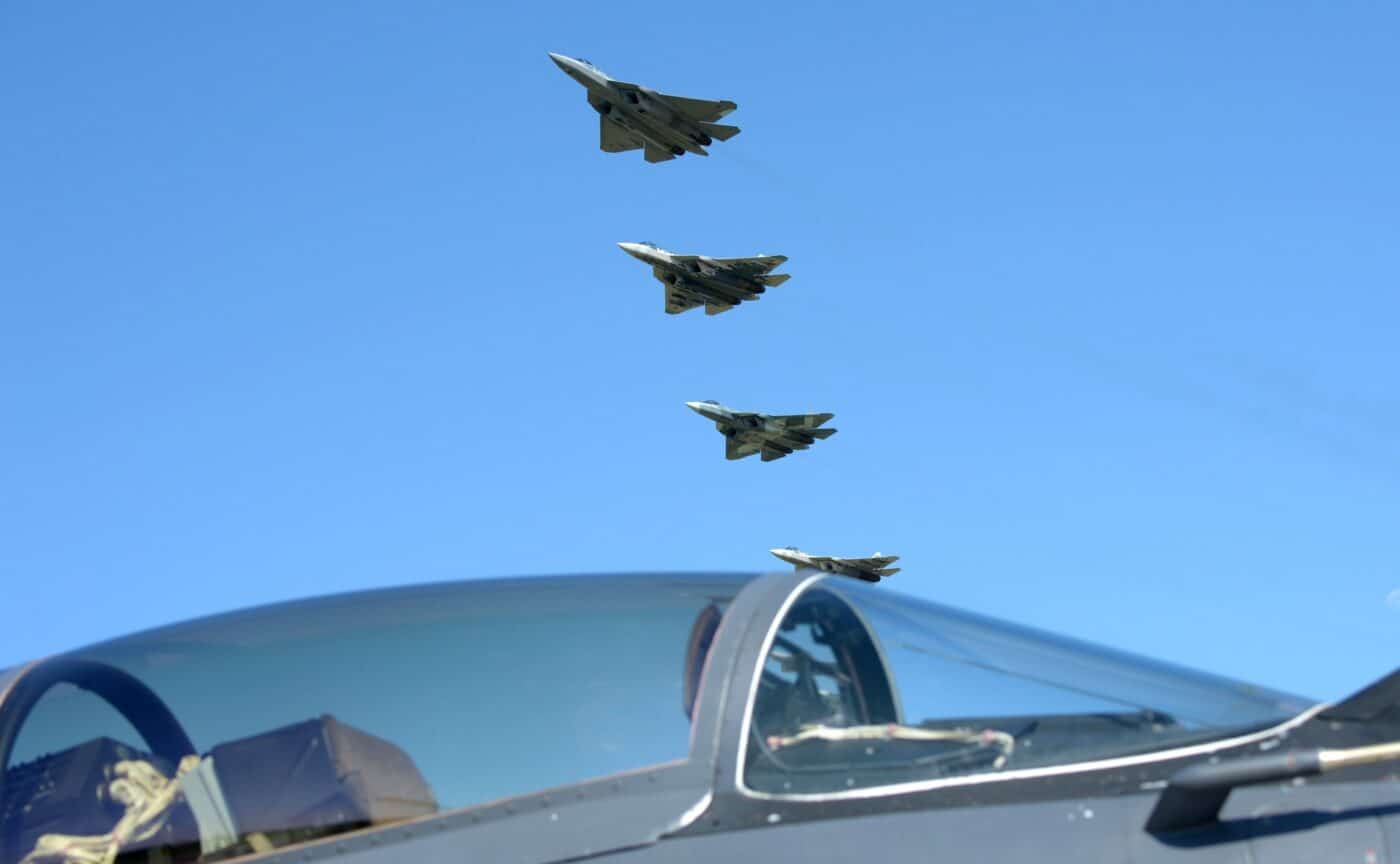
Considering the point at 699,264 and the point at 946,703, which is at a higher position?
the point at 699,264

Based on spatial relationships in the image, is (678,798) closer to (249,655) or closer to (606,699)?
(606,699)

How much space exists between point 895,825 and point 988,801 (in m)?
0.29

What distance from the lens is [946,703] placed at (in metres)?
5.27

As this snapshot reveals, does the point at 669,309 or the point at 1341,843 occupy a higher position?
the point at 669,309

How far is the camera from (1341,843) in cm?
451

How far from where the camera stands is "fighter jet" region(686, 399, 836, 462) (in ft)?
149

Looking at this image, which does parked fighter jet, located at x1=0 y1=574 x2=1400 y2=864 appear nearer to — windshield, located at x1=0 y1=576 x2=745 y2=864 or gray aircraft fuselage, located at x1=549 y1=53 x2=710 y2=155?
windshield, located at x1=0 y1=576 x2=745 y2=864

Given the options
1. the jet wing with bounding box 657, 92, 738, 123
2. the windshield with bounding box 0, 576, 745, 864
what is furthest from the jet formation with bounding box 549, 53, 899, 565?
the windshield with bounding box 0, 576, 745, 864

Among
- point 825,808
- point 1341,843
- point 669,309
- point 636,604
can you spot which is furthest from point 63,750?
point 669,309

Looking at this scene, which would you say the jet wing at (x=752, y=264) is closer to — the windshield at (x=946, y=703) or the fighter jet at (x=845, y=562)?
the fighter jet at (x=845, y=562)

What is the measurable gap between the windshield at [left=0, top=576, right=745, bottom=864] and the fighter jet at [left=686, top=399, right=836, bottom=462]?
39434mm

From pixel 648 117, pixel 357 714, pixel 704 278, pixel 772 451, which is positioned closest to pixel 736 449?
pixel 772 451

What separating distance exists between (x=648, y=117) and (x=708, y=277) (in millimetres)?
5019

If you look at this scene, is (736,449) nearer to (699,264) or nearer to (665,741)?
(699,264)
